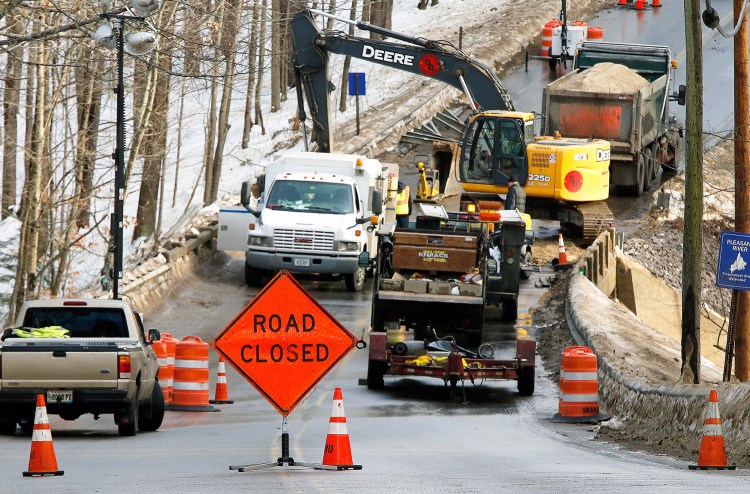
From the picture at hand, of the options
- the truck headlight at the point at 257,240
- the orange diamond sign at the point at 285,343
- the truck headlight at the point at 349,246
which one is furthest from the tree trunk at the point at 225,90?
the orange diamond sign at the point at 285,343

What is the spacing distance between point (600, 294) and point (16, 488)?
17.6 m

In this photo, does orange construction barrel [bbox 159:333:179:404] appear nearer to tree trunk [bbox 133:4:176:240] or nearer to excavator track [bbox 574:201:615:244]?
excavator track [bbox 574:201:615:244]

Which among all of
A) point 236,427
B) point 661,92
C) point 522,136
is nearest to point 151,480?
point 236,427

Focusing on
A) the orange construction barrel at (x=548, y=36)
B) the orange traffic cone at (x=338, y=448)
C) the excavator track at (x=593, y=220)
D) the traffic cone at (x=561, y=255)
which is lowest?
the orange traffic cone at (x=338, y=448)

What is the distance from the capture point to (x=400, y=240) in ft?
76.5

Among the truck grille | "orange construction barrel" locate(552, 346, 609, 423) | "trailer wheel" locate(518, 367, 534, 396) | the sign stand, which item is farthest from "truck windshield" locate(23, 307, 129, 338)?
the truck grille

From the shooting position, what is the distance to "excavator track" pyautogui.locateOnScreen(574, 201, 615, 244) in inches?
1331

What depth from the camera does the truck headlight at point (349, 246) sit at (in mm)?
28109

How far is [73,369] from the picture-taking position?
14.6m

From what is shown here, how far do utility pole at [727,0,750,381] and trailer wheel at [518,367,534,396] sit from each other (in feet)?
14.9

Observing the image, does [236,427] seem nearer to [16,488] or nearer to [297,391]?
[297,391]

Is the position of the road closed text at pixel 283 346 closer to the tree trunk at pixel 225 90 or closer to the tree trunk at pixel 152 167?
the tree trunk at pixel 152 167

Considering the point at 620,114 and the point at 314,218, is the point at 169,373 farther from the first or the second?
the point at 620,114

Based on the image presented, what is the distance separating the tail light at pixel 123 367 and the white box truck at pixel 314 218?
12750 mm
